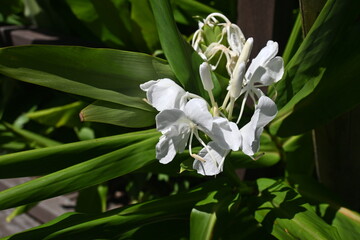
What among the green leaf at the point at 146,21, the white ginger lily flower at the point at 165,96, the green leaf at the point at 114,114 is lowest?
the green leaf at the point at 114,114

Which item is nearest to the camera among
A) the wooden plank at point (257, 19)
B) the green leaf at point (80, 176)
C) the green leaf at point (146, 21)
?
the green leaf at point (80, 176)

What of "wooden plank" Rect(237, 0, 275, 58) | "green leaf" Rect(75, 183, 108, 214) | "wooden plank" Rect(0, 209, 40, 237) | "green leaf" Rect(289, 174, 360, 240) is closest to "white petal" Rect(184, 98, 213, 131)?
"green leaf" Rect(289, 174, 360, 240)

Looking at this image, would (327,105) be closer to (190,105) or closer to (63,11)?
(190,105)

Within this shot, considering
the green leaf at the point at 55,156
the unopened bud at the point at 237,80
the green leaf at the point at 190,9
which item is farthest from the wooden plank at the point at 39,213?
the unopened bud at the point at 237,80

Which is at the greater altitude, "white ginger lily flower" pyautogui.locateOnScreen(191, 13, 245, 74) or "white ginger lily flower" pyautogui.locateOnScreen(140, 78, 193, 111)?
"white ginger lily flower" pyautogui.locateOnScreen(191, 13, 245, 74)

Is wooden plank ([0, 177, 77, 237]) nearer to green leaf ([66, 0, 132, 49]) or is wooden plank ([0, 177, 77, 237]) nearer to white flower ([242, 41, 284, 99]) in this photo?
green leaf ([66, 0, 132, 49])

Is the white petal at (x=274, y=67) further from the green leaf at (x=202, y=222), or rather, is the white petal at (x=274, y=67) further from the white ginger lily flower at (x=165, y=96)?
the green leaf at (x=202, y=222)

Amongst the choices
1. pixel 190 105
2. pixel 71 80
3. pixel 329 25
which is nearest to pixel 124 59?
pixel 71 80
